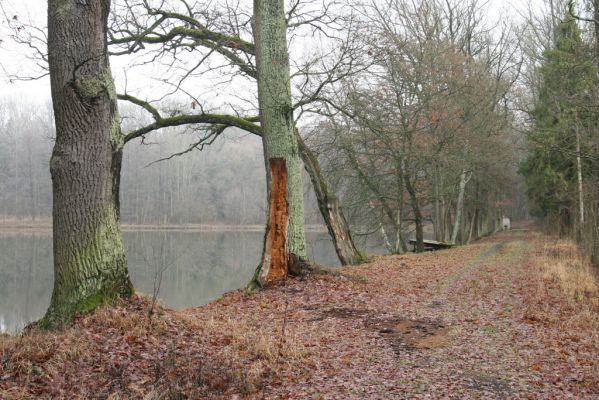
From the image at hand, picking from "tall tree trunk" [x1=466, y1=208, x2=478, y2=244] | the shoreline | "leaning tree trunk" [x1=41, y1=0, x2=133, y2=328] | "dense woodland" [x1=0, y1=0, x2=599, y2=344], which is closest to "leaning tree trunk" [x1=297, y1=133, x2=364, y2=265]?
"dense woodland" [x1=0, y1=0, x2=599, y2=344]

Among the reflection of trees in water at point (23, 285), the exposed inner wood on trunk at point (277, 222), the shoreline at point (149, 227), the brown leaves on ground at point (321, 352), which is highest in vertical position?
the exposed inner wood on trunk at point (277, 222)

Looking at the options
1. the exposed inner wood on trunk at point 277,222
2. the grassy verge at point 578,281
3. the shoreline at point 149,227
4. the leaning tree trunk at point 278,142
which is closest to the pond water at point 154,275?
the exposed inner wood on trunk at point 277,222

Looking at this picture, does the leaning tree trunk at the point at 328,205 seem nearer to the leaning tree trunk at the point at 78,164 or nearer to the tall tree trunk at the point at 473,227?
the leaning tree trunk at the point at 78,164

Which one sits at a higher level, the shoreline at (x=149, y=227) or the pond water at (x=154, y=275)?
the shoreline at (x=149, y=227)

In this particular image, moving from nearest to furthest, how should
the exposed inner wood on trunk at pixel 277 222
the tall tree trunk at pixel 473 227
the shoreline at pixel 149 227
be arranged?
the exposed inner wood on trunk at pixel 277 222 < the tall tree trunk at pixel 473 227 < the shoreline at pixel 149 227

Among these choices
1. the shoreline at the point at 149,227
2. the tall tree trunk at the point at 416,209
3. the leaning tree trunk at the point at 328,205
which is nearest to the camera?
the leaning tree trunk at the point at 328,205

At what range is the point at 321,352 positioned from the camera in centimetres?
574

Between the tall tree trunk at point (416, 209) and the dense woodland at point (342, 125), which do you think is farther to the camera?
the tall tree trunk at point (416, 209)

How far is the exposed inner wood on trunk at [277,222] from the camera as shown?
385 inches

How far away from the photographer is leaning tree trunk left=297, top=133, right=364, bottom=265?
13.6 meters

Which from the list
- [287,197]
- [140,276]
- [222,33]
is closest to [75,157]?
[287,197]

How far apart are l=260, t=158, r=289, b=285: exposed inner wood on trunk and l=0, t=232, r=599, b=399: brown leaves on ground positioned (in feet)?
4.11

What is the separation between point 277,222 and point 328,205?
4143 millimetres

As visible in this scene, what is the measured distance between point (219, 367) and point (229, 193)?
6466 cm
